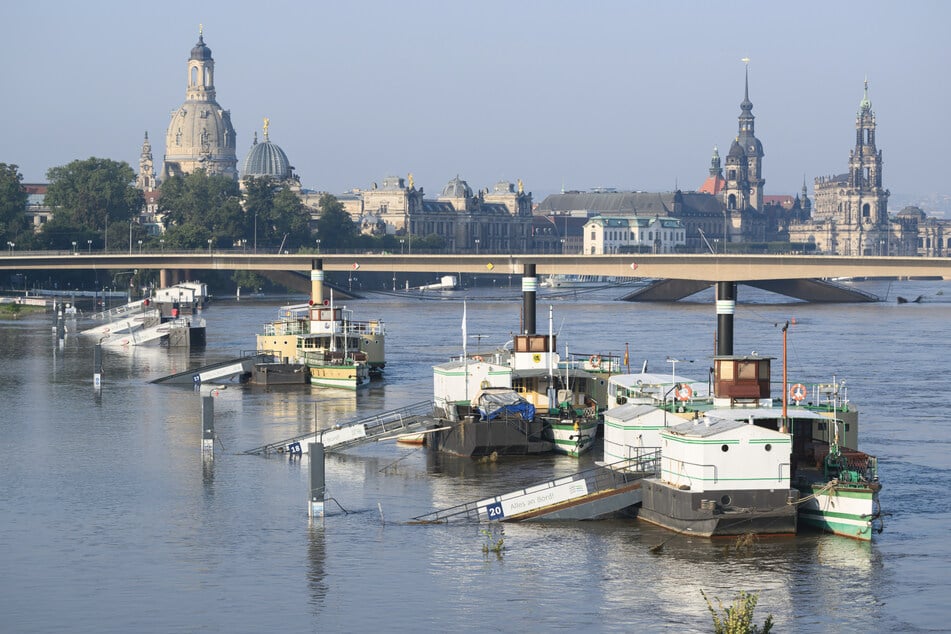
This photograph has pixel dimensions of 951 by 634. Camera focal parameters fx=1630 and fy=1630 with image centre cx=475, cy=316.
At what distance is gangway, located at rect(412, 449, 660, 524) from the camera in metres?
41.0

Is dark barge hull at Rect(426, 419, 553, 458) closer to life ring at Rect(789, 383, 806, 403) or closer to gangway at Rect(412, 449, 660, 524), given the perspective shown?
gangway at Rect(412, 449, 660, 524)

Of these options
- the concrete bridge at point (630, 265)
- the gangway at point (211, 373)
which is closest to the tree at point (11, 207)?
the concrete bridge at point (630, 265)

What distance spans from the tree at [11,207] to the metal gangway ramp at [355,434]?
134 meters

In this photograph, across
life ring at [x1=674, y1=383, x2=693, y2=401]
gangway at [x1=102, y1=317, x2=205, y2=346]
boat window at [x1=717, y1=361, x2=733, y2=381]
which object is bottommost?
gangway at [x1=102, y1=317, x2=205, y2=346]

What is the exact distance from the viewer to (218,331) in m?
114

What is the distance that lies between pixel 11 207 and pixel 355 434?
5606 inches

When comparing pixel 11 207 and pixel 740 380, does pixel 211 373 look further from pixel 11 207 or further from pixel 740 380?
pixel 11 207

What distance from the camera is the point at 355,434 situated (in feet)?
168

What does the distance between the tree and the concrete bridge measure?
2513 cm

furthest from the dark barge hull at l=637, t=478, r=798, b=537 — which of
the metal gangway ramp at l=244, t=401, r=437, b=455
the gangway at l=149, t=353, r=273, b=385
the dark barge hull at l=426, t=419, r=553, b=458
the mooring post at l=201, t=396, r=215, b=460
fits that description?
the gangway at l=149, t=353, r=273, b=385

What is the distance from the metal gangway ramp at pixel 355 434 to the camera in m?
51.0

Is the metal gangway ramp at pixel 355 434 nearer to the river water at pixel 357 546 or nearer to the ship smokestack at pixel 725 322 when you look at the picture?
the river water at pixel 357 546

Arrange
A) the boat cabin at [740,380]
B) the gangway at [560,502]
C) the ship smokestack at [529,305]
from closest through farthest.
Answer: the gangway at [560,502], the boat cabin at [740,380], the ship smokestack at [529,305]

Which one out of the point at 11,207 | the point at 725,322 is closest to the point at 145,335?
the point at 725,322
